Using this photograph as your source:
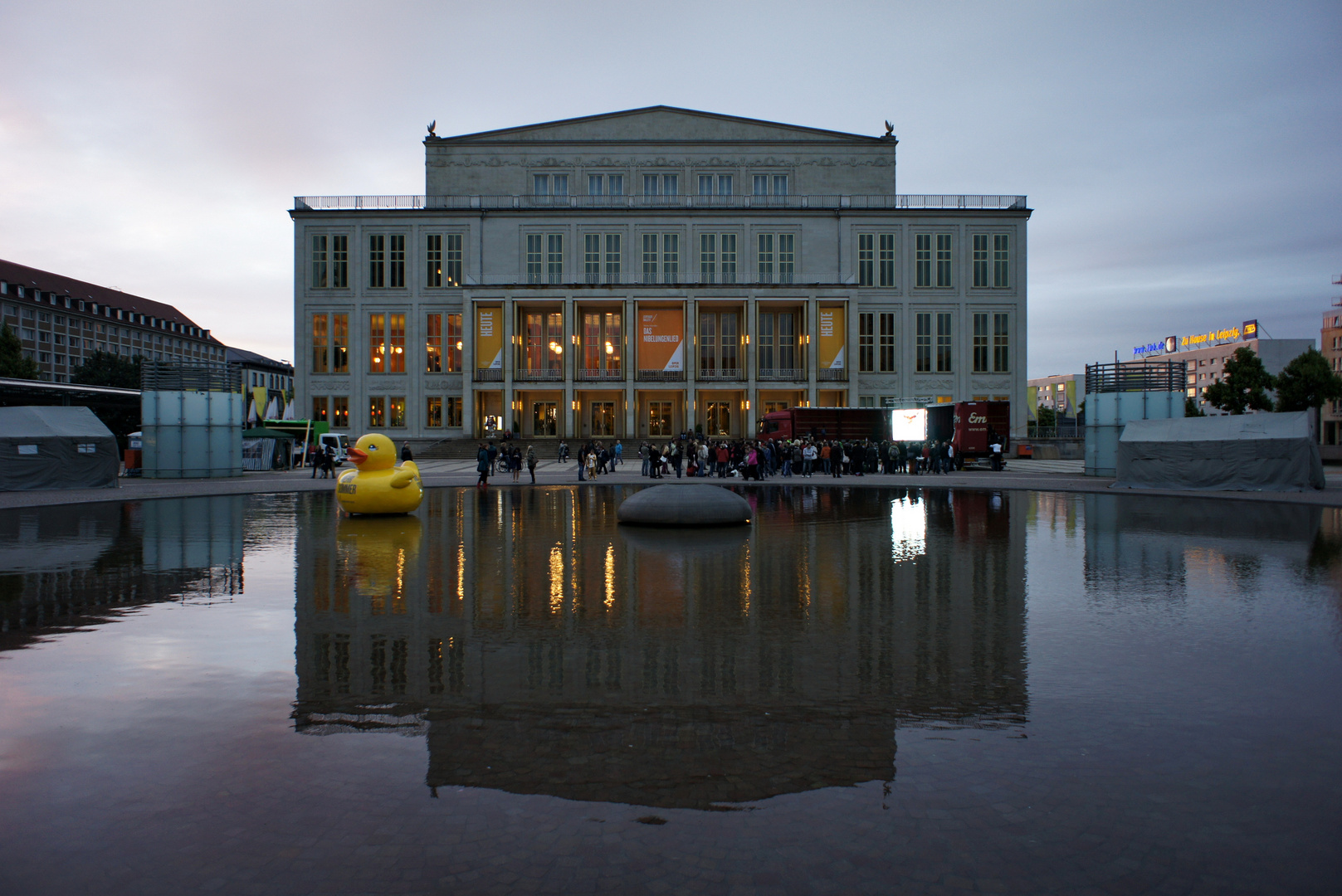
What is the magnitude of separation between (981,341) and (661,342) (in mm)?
25844

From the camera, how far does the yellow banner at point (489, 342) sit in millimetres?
59625

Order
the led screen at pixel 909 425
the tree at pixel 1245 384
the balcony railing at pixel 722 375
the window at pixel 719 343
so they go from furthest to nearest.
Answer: the tree at pixel 1245 384 < the window at pixel 719 343 < the balcony railing at pixel 722 375 < the led screen at pixel 909 425

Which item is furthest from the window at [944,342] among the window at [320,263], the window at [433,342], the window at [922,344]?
the window at [320,263]

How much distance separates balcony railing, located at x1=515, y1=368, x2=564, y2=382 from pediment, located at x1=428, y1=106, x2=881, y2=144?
2046cm

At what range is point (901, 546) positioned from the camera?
13.9 meters

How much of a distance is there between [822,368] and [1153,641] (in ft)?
178

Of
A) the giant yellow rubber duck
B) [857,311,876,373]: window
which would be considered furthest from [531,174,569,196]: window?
the giant yellow rubber duck

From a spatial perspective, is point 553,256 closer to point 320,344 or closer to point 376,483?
point 320,344

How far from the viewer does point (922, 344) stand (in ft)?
208

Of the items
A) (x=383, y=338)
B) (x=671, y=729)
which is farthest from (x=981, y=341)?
(x=671, y=729)

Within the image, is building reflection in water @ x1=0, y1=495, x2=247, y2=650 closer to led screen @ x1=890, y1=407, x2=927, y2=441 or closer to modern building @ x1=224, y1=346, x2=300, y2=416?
led screen @ x1=890, y1=407, x2=927, y2=441

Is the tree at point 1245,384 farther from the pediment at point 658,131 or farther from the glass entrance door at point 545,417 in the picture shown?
the glass entrance door at point 545,417

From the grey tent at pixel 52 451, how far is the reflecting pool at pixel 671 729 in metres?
19.9

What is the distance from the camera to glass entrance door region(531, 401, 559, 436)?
209 feet
